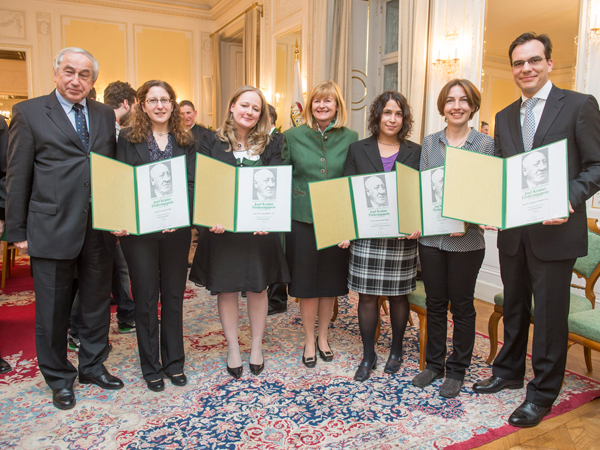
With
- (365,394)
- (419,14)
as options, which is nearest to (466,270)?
(365,394)

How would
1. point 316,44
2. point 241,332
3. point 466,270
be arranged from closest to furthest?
→ 1. point 466,270
2. point 241,332
3. point 316,44

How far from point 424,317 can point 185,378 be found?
1.45m

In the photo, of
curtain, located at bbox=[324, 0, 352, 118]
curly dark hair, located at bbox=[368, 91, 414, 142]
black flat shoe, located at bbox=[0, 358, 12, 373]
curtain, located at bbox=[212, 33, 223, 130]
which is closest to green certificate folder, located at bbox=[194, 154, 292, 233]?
curly dark hair, located at bbox=[368, 91, 414, 142]

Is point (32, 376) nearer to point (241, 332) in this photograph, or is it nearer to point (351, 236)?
point (241, 332)

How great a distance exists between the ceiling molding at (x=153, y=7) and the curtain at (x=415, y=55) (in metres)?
6.80

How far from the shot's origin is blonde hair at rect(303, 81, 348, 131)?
2.49m

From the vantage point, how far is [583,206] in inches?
79.0

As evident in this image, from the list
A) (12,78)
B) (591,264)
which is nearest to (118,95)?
(591,264)

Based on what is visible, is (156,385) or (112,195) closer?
(112,195)

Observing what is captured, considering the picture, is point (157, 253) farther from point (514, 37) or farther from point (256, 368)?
point (514, 37)

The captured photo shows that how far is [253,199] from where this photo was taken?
7.69ft

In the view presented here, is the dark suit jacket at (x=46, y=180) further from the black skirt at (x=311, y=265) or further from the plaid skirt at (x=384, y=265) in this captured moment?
the plaid skirt at (x=384, y=265)

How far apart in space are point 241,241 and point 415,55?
3.13 meters

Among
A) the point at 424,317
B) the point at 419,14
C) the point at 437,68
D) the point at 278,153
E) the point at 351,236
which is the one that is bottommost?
the point at 424,317
